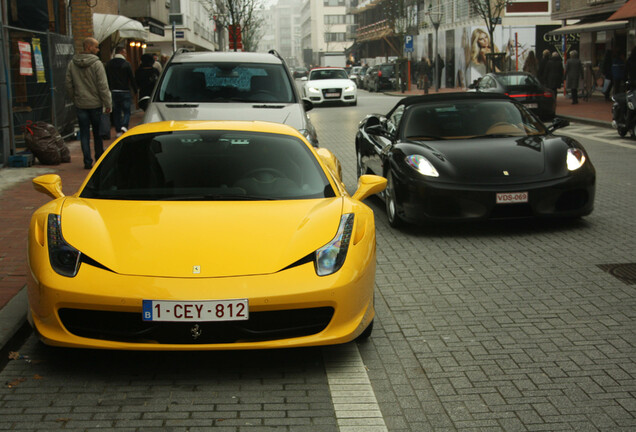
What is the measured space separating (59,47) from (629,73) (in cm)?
1397

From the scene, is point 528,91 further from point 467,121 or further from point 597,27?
point 467,121

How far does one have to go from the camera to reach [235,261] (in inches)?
172

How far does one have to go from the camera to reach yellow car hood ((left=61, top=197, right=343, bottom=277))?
4.35 metres

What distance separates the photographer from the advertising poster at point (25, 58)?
14.3 metres

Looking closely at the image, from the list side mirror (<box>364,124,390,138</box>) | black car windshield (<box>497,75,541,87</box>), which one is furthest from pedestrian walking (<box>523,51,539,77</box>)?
side mirror (<box>364,124,390,138</box>)

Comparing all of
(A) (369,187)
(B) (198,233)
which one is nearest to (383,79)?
(A) (369,187)

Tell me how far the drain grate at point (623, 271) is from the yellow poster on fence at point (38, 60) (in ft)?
37.3

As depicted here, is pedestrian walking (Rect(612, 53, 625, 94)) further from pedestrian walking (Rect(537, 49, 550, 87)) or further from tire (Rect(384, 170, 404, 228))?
tire (Rect(384, 170, 404, 228))

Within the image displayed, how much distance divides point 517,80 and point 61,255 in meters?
21.0

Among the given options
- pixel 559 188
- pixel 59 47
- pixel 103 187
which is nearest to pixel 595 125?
pixel 59 47

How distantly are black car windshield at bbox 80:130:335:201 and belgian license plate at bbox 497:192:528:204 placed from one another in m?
2.88

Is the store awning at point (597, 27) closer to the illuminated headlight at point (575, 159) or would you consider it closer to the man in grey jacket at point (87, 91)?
the man in grey jacket at point (87, 91)

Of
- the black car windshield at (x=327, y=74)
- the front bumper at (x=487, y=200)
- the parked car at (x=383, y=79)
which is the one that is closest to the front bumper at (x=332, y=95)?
the black car windshield at (x=327, y=74)

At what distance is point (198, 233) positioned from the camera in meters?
4.61
